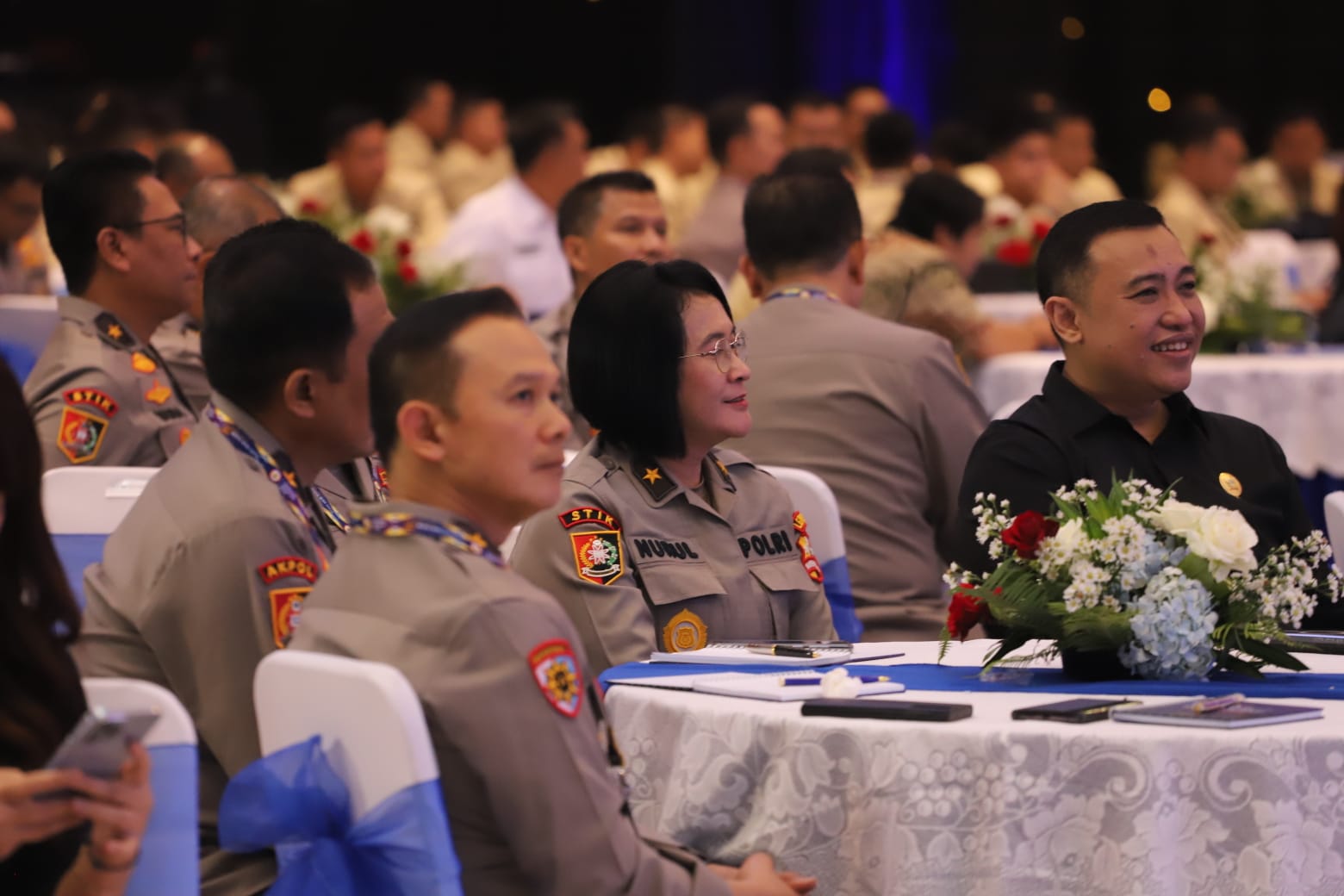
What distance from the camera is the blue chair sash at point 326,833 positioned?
203cm

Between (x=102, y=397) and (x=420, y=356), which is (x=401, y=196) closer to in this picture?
(x=102, y=397)

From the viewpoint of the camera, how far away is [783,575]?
3.29 meters

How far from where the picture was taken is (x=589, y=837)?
6.97 ft

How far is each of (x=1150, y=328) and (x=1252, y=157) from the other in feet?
45.0

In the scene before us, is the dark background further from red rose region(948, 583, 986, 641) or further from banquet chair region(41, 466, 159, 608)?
red rose region(948, 583, 986, 641)

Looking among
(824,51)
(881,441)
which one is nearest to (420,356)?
(881,441)

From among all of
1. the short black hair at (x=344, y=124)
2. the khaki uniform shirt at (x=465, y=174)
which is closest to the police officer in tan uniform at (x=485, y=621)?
the short black hair at (x=344, y=124)

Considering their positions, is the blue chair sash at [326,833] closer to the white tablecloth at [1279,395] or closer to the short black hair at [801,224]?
the short black hair at [801,224]

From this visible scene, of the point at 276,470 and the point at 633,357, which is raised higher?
the point at 633,357

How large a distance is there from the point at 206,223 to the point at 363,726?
3259 millimetres

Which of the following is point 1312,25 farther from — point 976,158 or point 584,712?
point 584,712

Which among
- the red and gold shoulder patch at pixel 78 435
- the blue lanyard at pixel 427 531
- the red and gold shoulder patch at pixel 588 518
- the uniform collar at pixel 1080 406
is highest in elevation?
the red and gold shoulder patch at pixel 78 435

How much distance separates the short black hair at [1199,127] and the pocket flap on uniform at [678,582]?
29.2 ft

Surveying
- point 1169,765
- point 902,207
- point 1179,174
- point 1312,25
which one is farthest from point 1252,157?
point 1169,765
